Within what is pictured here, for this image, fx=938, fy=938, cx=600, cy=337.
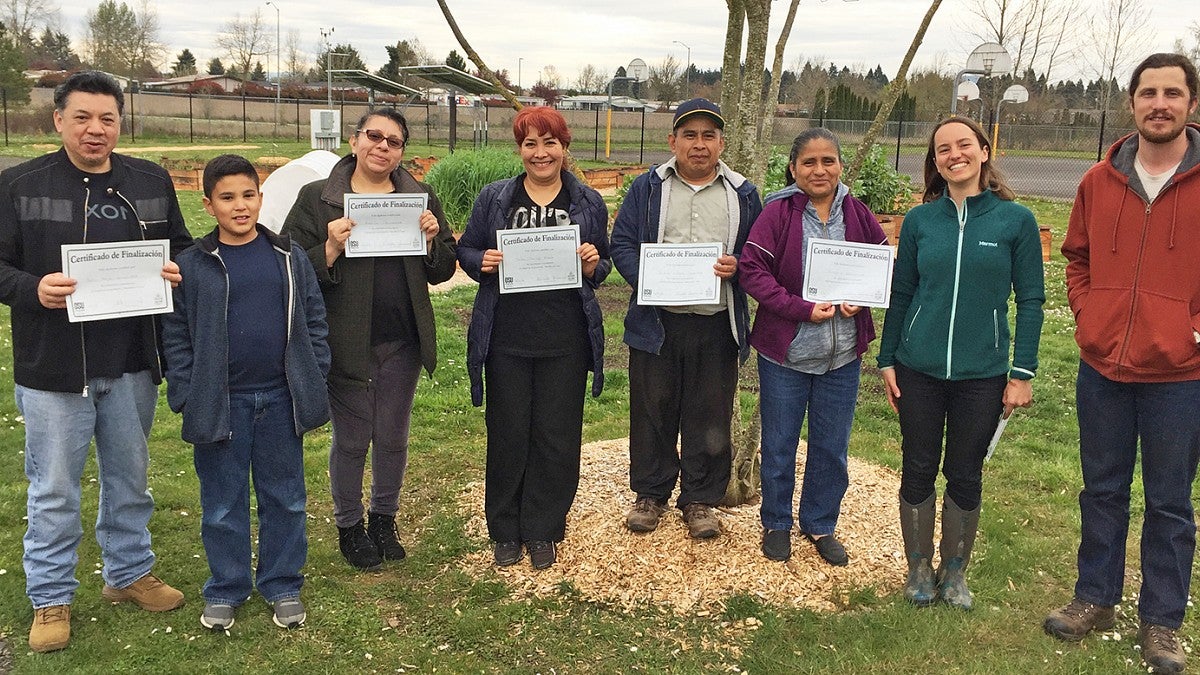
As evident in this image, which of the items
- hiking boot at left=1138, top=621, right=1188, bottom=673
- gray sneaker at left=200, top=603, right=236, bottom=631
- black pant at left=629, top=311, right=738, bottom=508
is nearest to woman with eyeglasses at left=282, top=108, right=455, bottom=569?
gray sneaker at left=200, top=603, right=236, bottom=631

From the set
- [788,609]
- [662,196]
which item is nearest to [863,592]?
[788,609]

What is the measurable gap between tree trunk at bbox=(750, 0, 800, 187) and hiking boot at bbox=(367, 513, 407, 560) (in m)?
2.58

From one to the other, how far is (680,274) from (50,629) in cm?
305

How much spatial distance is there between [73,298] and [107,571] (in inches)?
54.9

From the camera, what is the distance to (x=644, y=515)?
Answer: 4.72 meters

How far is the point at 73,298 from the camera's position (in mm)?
3537

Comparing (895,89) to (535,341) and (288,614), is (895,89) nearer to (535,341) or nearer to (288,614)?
(535,341)

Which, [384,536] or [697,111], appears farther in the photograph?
[384,536]

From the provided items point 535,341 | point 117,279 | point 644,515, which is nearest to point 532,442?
point 535,341

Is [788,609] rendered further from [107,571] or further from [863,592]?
[107,571]

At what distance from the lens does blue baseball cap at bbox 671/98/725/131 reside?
4.18 m

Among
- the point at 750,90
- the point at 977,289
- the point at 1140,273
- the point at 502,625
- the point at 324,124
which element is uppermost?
the point at 324,124

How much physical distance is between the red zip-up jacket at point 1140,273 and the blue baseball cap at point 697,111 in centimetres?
157

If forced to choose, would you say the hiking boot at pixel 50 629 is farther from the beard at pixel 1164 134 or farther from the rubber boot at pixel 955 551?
the beard at pixel 1164 134
